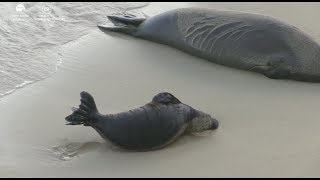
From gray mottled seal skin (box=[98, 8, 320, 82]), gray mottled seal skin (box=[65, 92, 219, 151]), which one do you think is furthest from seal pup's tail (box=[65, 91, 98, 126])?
gray mottled seal skin (box=[98, 8, 320, 82])

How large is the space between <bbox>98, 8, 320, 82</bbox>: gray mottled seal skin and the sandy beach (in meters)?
0.10

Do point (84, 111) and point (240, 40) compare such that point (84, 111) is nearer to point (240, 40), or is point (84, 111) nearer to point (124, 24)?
point (240, 40)

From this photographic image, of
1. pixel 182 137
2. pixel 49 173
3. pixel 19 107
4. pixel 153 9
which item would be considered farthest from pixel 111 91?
pixel 153 9

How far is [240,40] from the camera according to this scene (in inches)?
229

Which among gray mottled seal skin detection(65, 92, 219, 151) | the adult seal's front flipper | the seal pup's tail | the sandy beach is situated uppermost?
the adult seal's front flipper

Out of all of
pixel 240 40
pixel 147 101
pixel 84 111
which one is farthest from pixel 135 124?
pixel 240 40

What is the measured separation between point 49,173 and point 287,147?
1.71 metres

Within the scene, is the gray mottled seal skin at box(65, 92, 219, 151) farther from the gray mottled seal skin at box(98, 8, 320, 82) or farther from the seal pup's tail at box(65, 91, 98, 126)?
the gray mottled seal skin at box(98, 8, 320, 82)

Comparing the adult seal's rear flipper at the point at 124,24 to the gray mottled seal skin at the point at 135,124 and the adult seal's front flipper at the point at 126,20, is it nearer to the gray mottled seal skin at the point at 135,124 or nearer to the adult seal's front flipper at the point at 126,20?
the adult seal's front flipper at the point at 126,20

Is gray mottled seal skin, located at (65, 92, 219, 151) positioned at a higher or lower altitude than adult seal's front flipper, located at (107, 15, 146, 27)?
lower

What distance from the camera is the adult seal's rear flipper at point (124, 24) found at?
6.76 metres

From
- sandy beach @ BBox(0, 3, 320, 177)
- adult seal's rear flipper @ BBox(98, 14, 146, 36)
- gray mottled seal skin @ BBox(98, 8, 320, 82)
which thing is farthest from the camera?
adult seal's rear flipper @ BBox(98, 14, 146, 36)

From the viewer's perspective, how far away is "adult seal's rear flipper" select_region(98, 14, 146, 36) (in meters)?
6.76

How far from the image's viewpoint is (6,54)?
623 centimetres
